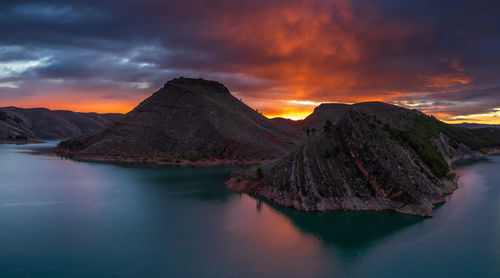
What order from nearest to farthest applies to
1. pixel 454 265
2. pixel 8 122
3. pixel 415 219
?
pixel 454 265 < pixel 415 219 < pixel 8 122

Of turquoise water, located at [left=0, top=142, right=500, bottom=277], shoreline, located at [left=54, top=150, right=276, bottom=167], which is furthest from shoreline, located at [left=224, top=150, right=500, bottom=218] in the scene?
shoreline, located at [left=54, top=150, right=276, bottom=167]

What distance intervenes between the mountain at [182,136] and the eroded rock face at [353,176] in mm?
48062

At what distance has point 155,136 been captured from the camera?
10419cm

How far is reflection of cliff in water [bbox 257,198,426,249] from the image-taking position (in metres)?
27.8

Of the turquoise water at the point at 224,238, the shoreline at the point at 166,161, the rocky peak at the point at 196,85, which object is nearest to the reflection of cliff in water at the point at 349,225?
the turquoise water at the point at 224,238

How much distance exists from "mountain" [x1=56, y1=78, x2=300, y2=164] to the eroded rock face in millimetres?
48062

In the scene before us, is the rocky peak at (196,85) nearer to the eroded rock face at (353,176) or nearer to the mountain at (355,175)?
the mountain at (355,175)

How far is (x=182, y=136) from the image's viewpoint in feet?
347

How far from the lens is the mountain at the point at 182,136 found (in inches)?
3730

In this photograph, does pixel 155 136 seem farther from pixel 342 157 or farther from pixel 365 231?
pixel 365 231

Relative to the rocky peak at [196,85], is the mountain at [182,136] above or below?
below

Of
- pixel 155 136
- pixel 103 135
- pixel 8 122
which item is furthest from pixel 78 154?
pixel 8 122

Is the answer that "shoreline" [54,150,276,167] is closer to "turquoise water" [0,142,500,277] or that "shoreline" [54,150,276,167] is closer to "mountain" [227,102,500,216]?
"mountain" [227,102,500,216]

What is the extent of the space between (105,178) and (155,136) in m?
46.2
